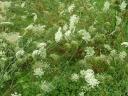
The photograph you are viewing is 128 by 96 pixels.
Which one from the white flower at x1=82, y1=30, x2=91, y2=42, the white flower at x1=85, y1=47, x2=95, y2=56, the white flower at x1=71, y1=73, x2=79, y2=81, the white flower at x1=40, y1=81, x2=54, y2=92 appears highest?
the white flower at x1=82, y1=30, x2=91, y2=42

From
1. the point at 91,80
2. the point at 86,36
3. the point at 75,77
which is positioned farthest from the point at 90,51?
the point at 91,80

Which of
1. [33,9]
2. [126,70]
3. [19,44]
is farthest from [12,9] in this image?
[126,70]

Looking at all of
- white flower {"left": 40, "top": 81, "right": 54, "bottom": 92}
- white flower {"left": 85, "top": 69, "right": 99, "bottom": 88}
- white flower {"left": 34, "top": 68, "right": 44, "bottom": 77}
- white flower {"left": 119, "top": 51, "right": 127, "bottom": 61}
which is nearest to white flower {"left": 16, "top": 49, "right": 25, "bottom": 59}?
white flower {"left": 34, "top": 68, "right": 44, "bottom": 77}

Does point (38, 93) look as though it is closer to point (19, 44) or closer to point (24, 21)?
point (19, 44)

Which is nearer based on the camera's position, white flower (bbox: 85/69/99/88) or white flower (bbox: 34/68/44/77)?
white flower (bbox: 85/69/99/88)

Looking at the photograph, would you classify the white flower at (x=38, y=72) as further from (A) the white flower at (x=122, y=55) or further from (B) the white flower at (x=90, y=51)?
(A) the white flower at (x=122, y=55)

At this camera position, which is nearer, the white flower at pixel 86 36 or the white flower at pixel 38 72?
the white flower at pixel 38 72

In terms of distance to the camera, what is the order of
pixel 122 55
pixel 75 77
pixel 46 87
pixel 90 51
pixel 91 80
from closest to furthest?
pixel 91 80 < pixel 46 87 < pixel 75 77 < pixel 122 55 < pixel 90 51

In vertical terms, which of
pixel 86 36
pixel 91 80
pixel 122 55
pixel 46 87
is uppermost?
pixel 86 36

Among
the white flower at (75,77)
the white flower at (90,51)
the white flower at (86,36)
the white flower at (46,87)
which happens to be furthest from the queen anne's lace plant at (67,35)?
the white flower at (46,87)

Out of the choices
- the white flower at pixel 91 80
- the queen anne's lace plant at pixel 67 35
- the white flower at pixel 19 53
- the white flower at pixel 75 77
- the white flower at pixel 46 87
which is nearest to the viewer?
the white flower at pixel 91 80

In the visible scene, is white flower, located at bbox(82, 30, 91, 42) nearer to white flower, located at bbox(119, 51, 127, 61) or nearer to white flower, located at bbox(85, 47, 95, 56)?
white flower, located at bbox(85, 47, 95, 56)

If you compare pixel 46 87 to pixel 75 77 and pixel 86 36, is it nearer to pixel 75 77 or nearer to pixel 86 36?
pixel 75 77
